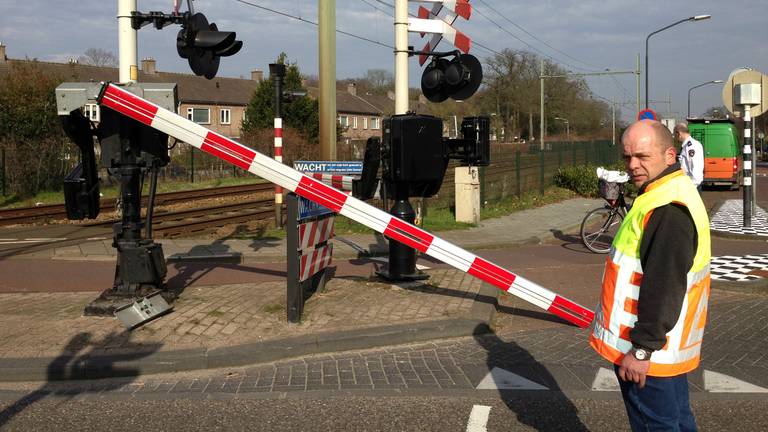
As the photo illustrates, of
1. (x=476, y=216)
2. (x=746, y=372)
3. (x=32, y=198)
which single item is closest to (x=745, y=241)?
(x=476, y=216)

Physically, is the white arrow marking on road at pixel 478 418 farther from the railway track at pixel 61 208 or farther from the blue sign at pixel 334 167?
the railway track at pixel 61 208

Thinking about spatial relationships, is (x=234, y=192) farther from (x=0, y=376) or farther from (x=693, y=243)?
(x=693, y=243)

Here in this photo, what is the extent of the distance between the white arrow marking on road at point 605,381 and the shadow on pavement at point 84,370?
3.19 metres

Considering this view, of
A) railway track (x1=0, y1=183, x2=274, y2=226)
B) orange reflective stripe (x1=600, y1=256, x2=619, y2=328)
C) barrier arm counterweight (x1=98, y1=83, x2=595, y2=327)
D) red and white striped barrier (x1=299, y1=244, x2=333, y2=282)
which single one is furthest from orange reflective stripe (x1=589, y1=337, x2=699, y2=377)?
railway track (x1=0, y1=183, x2=274, y2=226)

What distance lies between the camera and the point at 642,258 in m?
2.84

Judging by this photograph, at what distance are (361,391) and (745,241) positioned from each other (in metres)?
9.70

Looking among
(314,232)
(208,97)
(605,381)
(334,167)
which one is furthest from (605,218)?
(208,97)

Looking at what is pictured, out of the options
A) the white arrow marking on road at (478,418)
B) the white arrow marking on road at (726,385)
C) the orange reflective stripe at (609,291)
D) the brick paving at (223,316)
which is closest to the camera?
the orange reflective stripe at (609,291)

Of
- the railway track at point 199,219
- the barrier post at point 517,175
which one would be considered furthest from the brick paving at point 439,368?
the barrier post at point 517,175

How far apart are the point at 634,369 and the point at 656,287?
328mm

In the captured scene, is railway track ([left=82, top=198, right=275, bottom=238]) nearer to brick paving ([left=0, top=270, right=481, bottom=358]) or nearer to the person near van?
brick paving ([left=0, top=270, right=481, bottom=358])

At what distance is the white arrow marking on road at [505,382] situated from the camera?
5062mm

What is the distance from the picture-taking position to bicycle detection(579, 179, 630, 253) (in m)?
11.4

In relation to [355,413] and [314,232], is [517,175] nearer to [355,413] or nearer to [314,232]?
[314,232]
